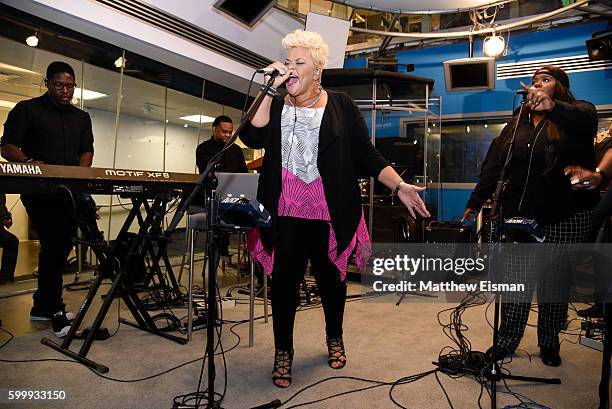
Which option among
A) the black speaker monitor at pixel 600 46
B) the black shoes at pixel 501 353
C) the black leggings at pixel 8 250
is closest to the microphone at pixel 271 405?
the black shoes at pixel 501 353

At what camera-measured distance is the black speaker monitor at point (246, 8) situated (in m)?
4.74

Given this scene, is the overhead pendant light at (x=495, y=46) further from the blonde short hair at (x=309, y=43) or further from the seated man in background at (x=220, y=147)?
the blonde short hair at (x=309, y=43)

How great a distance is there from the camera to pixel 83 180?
2215 millimetres

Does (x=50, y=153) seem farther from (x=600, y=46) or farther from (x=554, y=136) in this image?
(x=600, y=46)

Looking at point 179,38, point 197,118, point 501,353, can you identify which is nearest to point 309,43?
point 501,353

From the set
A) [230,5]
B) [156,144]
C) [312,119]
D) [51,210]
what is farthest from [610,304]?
[156,144]

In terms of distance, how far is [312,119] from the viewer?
2.05m

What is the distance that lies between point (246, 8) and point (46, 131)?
2.82 m

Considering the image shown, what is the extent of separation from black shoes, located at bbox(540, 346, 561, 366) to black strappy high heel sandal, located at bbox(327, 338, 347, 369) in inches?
45.1

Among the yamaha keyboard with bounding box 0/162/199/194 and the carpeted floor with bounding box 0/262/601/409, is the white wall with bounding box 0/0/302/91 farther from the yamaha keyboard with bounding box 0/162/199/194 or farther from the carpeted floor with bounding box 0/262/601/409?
the carpeted floor with bounding box 0/262/601/409

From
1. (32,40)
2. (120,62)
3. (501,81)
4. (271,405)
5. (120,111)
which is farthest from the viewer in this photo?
(501,81)

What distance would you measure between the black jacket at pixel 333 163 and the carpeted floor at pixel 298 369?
689mm

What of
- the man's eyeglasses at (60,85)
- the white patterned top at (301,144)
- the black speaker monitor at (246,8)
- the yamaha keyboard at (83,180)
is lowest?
the yamaha keyboard at (83,180)

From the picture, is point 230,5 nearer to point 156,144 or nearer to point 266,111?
point 156,144
